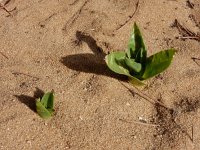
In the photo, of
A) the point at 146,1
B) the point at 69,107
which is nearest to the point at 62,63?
the point at 69,107

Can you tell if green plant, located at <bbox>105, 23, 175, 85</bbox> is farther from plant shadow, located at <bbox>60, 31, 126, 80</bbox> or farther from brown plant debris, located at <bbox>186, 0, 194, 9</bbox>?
brown plant debris, located at <bbox>186, 0, 194, 9</bbox>

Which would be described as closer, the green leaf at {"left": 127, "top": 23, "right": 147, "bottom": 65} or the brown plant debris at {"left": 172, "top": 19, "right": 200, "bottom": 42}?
the green leaf at {"left": 127, "top": 23, "right": 147, "bottom": 65}

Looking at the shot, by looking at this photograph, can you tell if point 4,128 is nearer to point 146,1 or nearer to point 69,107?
point 69,107

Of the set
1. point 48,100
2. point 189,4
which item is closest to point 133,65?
point 48,100

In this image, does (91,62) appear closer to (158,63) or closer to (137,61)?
(137,61)

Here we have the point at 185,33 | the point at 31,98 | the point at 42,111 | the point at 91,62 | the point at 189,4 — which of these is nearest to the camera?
the point at 42,111

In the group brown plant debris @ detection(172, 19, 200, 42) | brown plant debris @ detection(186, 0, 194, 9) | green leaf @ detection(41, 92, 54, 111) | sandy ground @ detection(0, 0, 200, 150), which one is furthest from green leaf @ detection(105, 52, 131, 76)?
brown plant debris @ detection(186, 0, 194, 9)
